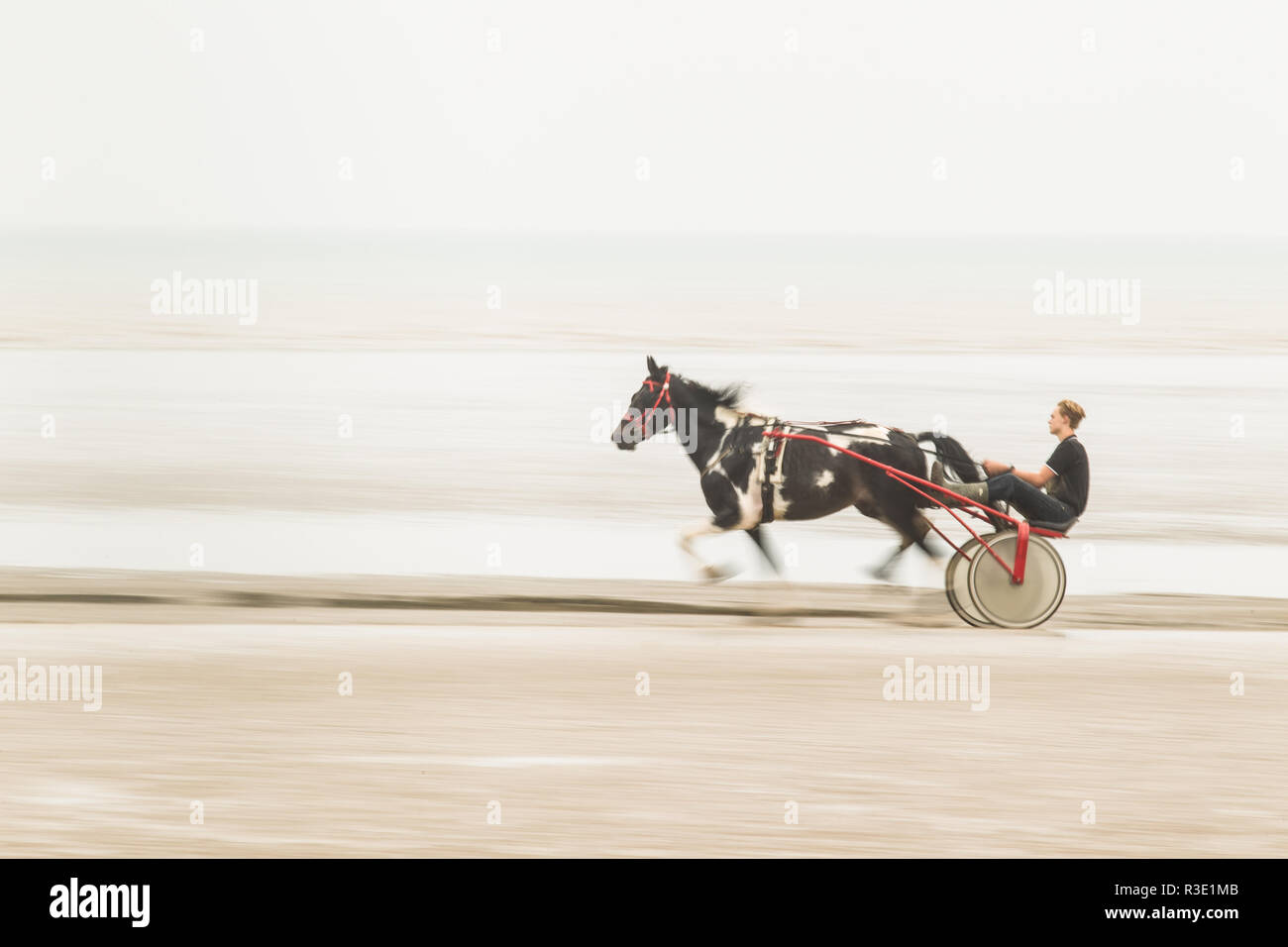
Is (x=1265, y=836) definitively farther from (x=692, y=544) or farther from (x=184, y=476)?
(x=184, y=476)

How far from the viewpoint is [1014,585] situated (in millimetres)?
6930

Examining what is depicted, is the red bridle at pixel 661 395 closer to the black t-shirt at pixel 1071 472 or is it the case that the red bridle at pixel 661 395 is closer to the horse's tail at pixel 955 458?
the horse's tail at pixel 955 458

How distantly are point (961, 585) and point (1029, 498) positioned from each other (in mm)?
507

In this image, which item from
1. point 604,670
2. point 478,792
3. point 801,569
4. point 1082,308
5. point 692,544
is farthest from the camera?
point 1082,308

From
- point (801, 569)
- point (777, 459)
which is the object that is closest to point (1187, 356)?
point (801, 569)

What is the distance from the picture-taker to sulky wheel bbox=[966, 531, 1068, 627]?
22.5 ft

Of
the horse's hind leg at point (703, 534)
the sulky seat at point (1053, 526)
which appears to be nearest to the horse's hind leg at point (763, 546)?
the horse's hind leg at point (703, 534)

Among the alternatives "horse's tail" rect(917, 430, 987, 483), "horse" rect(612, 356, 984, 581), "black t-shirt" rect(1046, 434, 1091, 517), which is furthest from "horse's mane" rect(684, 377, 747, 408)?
"black t-shirt" rect(1046, 434, 1091, 517)

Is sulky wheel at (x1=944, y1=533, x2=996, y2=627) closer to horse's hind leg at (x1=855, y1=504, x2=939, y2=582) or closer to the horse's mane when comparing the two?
horse's hind leg at (x1=855, y1=504, x2=939, y2=582)

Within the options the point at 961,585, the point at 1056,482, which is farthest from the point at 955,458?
the point at 961,585

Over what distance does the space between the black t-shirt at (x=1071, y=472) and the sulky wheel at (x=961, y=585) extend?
367 millimetres

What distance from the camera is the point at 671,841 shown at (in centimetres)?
461

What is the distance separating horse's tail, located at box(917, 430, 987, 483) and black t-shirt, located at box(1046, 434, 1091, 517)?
15.3 inches

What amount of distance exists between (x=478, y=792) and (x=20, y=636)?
112 inches
